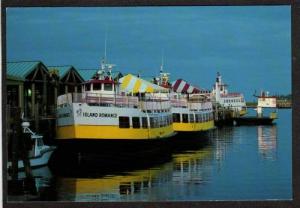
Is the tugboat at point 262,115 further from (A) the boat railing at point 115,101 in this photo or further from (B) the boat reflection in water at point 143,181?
(A) the boat railing at point 115,101

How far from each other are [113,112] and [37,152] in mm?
1120

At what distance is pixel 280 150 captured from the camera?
10.2m

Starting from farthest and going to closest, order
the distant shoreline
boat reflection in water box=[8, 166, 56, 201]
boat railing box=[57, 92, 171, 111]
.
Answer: boat railing box=[57, 92, 171, 111] → boat reflection in water box=[8, 166, 56, 201] → the distant shoreline

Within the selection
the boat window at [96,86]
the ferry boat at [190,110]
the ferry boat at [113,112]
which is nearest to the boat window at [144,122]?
the ferry boat at [113,112]

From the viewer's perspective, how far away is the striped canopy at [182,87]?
10.5 meters

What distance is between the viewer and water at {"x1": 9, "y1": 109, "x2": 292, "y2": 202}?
1016 centimetres

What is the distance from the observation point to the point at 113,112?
10719mm

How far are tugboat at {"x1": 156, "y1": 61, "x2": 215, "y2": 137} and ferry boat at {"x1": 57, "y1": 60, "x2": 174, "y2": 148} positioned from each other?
0.38 ft

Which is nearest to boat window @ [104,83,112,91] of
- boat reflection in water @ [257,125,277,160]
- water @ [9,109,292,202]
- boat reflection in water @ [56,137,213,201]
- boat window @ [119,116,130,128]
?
boat window @ [119,116,130,128]

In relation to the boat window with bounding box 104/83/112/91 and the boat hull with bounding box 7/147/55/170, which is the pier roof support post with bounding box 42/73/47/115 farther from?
the boat window with bounding box 104/83/112/91

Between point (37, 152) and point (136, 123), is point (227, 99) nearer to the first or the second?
point (136, 123)

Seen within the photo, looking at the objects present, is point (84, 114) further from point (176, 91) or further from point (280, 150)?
point (280, 150)
